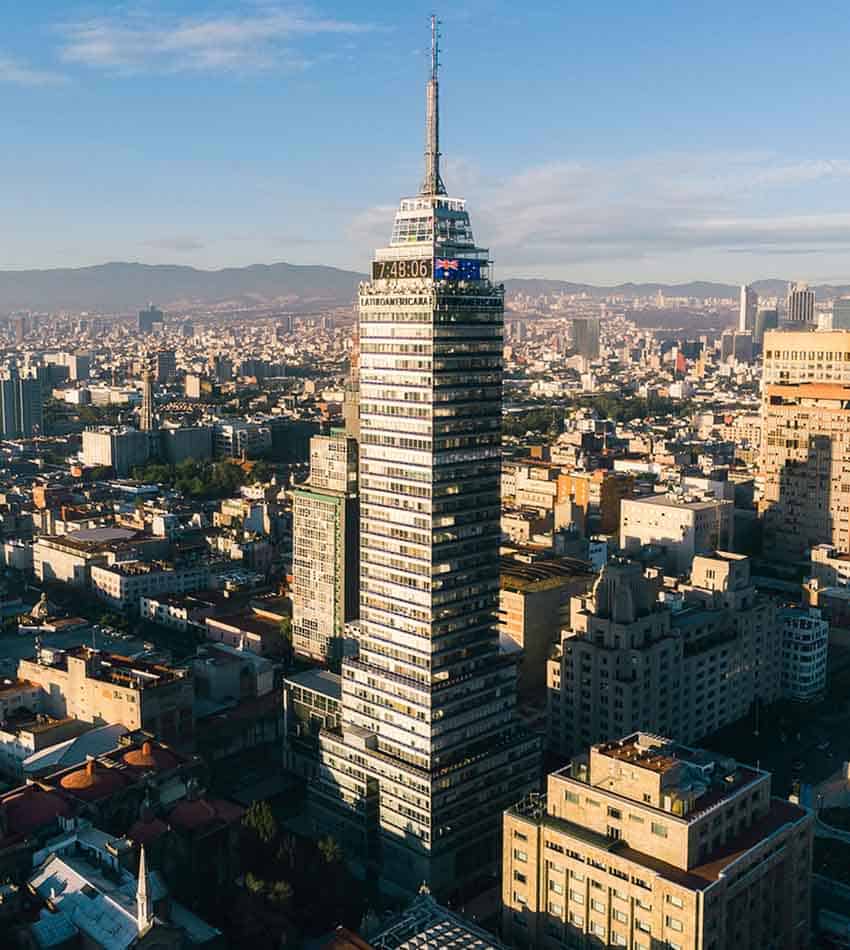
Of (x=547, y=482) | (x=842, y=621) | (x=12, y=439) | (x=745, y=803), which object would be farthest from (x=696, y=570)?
(x=12, y=439)

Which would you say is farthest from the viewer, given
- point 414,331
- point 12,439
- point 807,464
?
point 12,439

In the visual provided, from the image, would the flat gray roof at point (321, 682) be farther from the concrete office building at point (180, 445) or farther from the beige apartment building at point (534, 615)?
the concrete office building at point (180, 445)

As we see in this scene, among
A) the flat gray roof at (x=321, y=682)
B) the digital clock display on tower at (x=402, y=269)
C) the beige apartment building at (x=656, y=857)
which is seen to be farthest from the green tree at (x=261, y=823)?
the digital clock display on tower at (x=402, y=269)

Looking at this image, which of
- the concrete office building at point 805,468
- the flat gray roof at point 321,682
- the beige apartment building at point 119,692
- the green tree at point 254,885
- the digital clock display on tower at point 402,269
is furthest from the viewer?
the concrete office building at point 805,468

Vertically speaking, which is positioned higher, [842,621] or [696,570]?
[696,570]

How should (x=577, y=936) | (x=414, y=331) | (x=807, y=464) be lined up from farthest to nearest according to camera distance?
(x=807, y=464) → (x=414, y=331) → (x=577, y=936)

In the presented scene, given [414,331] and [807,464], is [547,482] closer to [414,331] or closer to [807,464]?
[807,464]

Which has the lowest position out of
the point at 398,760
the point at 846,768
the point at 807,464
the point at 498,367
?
the point at 846,768

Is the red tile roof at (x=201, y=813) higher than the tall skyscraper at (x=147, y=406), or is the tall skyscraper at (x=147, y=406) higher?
the tall skyscraper at (x=147, y=406)
